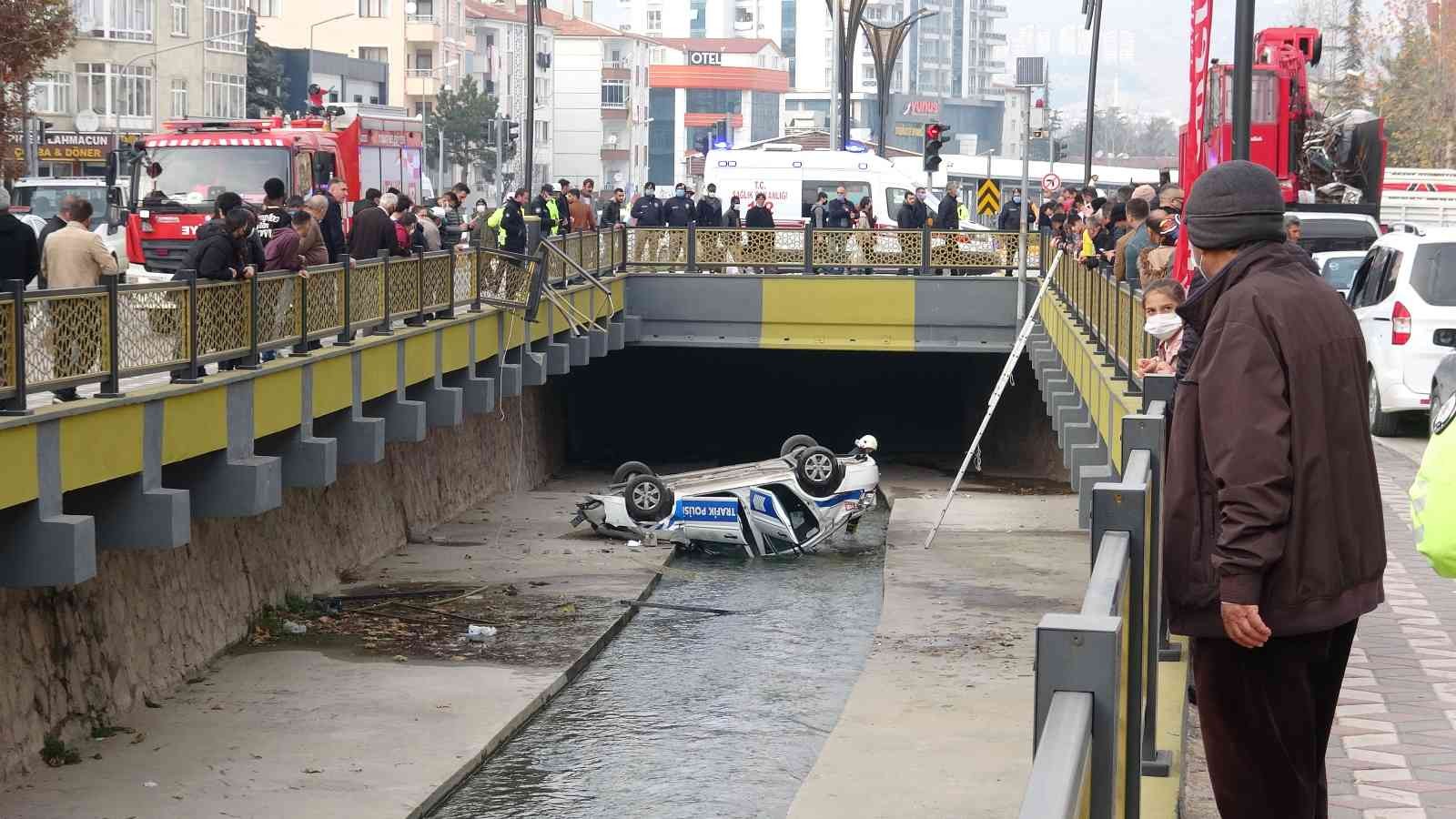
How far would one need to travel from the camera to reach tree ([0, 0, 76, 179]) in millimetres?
36094

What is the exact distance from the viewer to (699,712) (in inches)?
643

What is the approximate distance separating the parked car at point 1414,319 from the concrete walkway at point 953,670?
4.21m

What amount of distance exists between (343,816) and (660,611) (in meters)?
9.22

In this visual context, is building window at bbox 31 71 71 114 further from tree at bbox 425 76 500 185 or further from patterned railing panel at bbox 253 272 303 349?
patterned railing panel at bbox 253 272 303 349

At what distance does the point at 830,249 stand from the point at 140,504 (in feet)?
60.9

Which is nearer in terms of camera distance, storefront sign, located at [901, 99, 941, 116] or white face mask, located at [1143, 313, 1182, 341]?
white face mask, located at [1143, 313, 1182, 341]

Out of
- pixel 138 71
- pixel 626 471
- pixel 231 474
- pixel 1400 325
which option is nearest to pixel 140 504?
pixel 231 474

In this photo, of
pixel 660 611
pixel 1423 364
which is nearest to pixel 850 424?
pixel 660 611

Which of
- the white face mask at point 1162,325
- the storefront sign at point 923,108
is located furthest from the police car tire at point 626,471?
the storefront sign at point 923,108

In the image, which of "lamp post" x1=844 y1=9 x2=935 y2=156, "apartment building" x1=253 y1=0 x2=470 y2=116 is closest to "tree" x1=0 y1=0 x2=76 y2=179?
"lamp post" x1=844 y1=9 x2=935 y2=156

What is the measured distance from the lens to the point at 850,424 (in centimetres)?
3847

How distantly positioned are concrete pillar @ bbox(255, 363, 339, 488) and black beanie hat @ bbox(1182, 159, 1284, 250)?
12.5 meters

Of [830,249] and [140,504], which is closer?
[140,504]

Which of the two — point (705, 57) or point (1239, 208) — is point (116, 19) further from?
point (705, 57)
